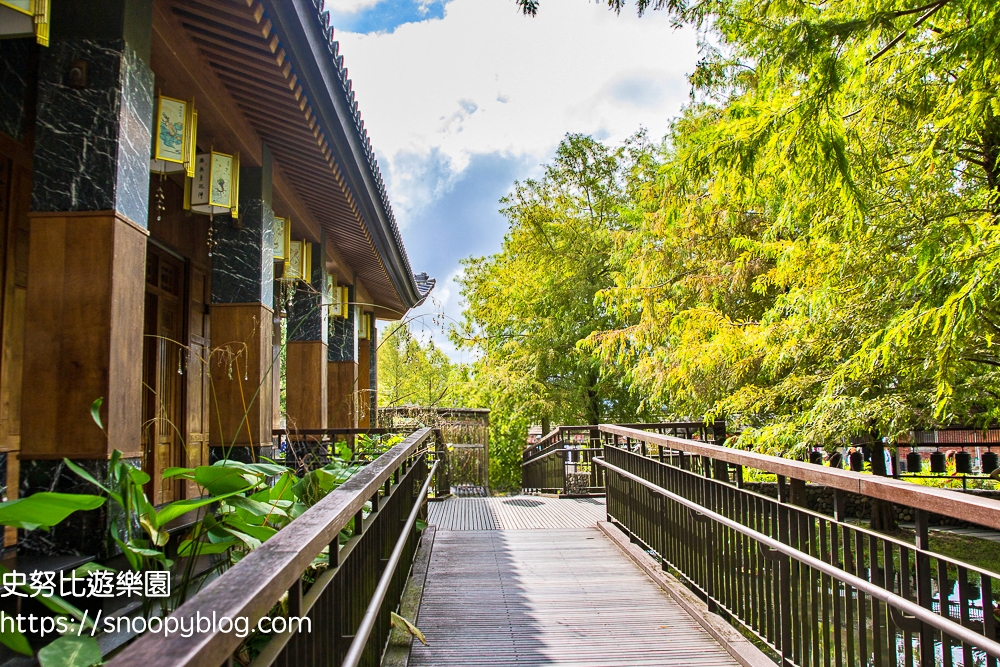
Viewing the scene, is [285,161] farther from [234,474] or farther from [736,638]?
[736,638]

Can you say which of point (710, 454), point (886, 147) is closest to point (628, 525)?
point (710, 454)

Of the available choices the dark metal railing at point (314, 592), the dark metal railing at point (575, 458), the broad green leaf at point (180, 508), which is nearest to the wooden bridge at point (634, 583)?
the dark metal railing at point (314, 592)

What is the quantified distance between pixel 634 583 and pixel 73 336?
343cm

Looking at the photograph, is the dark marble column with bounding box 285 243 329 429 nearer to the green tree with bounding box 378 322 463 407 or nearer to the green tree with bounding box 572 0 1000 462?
the green tree with bounding box 378 322 463 407

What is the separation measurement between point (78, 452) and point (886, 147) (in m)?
6.05

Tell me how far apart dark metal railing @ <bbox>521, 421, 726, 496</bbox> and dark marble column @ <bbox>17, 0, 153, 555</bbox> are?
6.37 m

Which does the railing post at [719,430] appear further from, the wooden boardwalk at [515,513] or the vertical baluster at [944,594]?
the vertical baluster at [944,594]

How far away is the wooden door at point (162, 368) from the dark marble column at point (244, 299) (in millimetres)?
447

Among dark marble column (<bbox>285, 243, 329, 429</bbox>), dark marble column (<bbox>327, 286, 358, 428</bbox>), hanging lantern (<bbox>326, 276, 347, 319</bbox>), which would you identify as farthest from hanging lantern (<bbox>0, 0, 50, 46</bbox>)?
dark marble column (<bbox>327, 286, 358, 428</bbox>)

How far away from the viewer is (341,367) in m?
10.8

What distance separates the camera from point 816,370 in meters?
7.32

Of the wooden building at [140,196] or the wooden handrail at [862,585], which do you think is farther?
the wooden building at [140,196]

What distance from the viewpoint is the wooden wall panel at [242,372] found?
233 inches

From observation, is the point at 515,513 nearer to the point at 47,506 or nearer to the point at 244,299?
the point at 244,299
